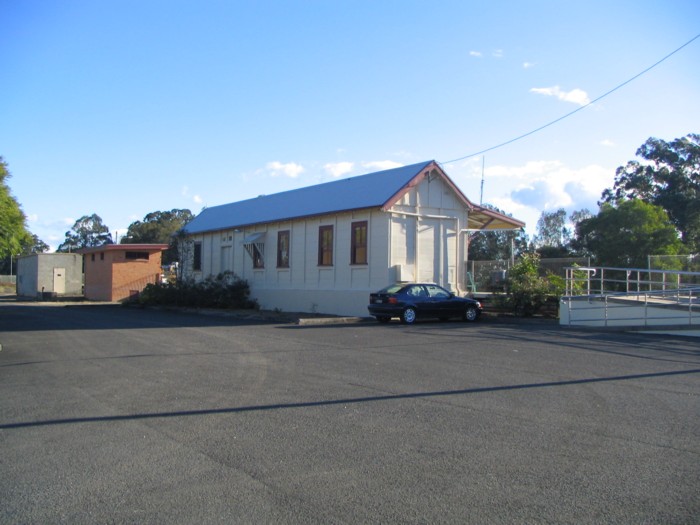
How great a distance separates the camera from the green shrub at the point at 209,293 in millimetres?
29719

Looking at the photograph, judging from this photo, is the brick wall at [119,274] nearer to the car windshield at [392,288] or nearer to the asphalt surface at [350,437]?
the car windshield at [392,288]

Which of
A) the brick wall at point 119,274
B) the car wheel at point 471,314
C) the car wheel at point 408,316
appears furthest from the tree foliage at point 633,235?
the brick wall at point 119,274

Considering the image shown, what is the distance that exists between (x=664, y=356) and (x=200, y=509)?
36.6ft

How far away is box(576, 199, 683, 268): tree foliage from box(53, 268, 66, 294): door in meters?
41.2

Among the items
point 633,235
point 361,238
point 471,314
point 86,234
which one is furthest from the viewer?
point 86,234

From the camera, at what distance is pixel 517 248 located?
66.3 metres

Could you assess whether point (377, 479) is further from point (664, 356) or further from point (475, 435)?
point (664, 356)

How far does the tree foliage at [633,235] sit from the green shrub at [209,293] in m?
30.1

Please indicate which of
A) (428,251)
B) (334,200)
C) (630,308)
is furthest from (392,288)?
(630,308)

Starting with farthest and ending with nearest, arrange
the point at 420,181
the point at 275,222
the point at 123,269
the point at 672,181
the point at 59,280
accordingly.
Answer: the point at 672,181
the point at 59,280
the point at 123,269
the point at 275,222
the point at 420,181

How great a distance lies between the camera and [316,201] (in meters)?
28.0

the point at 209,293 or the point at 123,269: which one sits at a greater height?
the point at 123,269

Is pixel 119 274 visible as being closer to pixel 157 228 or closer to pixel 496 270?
pixel 496 270

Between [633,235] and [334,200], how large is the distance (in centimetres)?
2968
